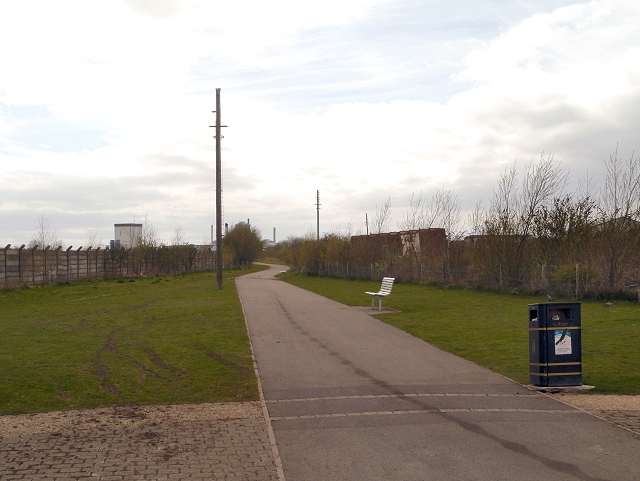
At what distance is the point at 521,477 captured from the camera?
440 centimetres

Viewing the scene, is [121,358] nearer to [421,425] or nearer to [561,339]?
[421,425]

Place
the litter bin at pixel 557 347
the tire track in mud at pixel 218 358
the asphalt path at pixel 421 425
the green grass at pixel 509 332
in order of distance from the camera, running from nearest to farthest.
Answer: the asphalt path at pixel 421 425, the litter bin at pixel 557 347, the green grass at pixel 509 332, the tire track in mud at pixel 218 358

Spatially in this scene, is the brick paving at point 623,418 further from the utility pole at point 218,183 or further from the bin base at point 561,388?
the utility pole at point 218,183

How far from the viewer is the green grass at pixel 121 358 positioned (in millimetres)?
6844

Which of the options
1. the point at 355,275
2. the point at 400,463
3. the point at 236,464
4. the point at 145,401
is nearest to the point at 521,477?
the point at 400,463

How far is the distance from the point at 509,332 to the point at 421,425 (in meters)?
7.29

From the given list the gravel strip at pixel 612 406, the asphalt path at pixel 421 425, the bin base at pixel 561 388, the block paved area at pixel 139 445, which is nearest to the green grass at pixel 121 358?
the block paved area at pixel 139 445

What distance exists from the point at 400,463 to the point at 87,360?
20.7 ft

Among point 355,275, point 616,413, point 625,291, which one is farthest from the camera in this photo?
point 355,275

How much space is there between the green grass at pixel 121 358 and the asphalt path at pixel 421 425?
2.82ft

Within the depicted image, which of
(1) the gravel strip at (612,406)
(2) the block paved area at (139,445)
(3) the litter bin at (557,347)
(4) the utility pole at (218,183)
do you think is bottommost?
(1) the gravel strip at (612,406)

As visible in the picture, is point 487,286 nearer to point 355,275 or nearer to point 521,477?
point 355,275

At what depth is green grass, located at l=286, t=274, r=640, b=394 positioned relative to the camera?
Answer: 8258mm

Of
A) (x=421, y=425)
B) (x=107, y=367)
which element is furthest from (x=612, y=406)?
(x=107, y=367)
